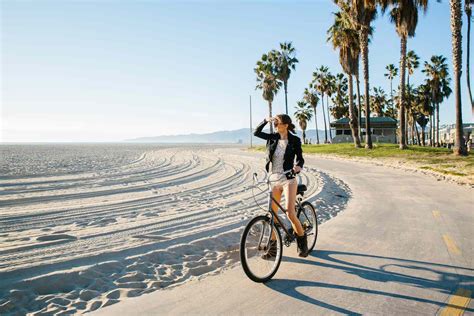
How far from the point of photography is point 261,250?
490 cm

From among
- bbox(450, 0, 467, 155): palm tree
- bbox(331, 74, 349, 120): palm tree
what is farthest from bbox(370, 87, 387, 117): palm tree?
bbox(450, 0, 467, 155): palm tree

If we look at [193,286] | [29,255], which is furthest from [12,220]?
[193,286]

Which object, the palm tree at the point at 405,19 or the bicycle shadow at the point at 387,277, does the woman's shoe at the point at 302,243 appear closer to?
the bicycle shadow at the point at 387,277

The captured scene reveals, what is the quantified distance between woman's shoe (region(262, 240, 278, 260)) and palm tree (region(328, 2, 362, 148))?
35.9 metres

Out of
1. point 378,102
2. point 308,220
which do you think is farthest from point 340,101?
point 308,220

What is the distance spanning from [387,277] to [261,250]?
69.2 inches

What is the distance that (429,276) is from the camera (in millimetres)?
4914

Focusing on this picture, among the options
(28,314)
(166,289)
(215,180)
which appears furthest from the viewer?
(215,180)

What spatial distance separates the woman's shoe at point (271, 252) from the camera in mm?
4959

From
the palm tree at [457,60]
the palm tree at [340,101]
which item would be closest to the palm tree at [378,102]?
the palm tree at [340,101]

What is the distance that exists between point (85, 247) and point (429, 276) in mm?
5615

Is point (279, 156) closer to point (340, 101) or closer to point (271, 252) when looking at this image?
point (271, 252)

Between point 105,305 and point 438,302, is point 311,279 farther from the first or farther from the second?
point 105,305

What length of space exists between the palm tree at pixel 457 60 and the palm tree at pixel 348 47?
13705 millimetres
